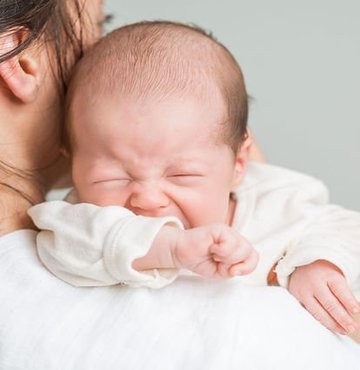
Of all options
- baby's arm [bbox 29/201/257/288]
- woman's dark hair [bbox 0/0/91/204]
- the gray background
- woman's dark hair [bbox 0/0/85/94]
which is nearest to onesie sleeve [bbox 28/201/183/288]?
baby's arm [bbox 29/201/257/288]

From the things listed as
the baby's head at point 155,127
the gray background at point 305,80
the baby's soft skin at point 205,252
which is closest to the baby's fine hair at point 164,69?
the baby's head at point 155,127

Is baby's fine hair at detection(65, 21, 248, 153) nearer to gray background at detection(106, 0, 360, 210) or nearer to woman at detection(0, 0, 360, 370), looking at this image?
woman at detection(0, 0, 360, 370)

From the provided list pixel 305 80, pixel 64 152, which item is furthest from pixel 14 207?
pixel 305 80

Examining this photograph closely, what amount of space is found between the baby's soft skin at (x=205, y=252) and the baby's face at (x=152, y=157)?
13 cm

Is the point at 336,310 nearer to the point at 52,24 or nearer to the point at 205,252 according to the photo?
the point at 205,252

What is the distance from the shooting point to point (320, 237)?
45.6 inches

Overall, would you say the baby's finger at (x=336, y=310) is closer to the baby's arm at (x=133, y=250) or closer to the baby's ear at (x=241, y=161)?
the baby's arm at (x=133, y=250)

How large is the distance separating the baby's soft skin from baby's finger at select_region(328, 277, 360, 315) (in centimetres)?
16

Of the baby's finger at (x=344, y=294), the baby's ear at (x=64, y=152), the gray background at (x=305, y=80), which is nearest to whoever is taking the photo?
the baby's finger at (x=344, y=294)

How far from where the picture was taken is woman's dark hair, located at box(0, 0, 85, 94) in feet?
3.52

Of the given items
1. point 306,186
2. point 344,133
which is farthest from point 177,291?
point 344,133

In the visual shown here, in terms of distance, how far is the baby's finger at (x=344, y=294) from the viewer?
1026mm

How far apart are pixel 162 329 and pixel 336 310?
231 mm

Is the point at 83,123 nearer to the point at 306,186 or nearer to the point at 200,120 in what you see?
the point at 200,120
